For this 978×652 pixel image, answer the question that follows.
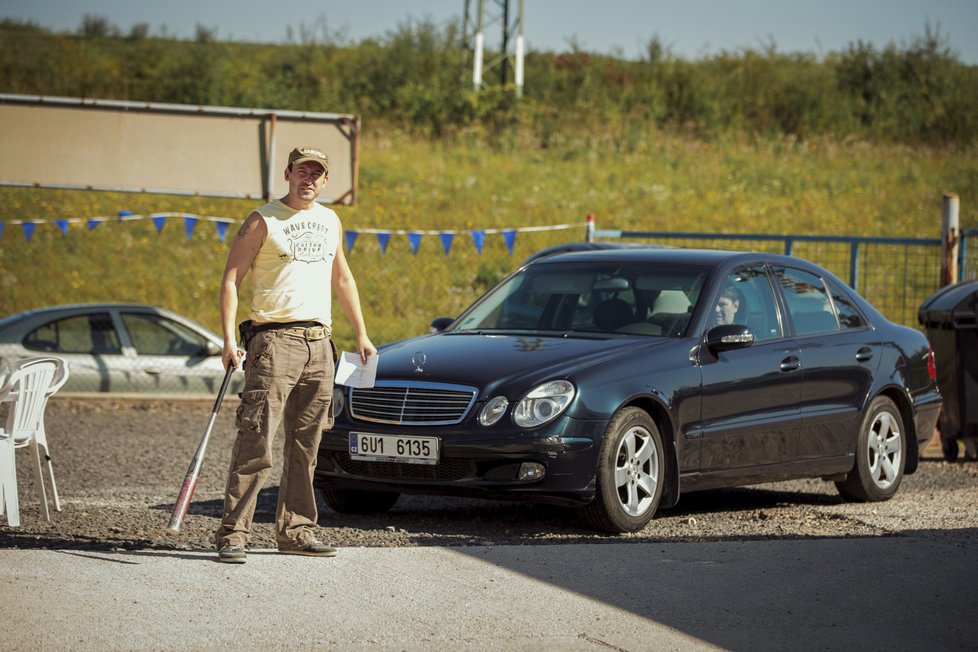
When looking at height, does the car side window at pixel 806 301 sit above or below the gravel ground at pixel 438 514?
above

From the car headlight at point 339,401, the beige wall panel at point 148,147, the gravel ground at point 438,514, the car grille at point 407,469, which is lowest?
the gravel ground at point 438,514

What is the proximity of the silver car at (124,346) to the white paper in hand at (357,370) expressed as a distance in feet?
27.6

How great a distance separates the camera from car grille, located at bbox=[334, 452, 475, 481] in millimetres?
7637

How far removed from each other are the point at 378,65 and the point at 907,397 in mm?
35767

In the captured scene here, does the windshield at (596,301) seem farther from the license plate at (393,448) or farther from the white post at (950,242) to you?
the white post at (950,242)

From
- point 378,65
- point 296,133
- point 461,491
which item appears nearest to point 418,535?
point 461,491

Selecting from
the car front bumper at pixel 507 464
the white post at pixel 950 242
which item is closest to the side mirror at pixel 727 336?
the car front bumper at pixel 507 464

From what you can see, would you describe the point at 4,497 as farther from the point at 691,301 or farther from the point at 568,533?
the point at 691,301

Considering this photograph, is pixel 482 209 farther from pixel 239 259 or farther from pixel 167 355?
pixel 239 259

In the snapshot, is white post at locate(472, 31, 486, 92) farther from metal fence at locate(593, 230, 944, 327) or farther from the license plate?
the license plate

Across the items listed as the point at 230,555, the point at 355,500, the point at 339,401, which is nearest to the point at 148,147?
the point at 355,500

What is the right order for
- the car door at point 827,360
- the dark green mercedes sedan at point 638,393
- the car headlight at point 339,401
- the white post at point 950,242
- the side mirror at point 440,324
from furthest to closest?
1. the white post at point 950,242
2. the side mirror at point 440,324
3. the car door at point 827,360
4. the car headlight at point 339,401
5. the dark green mercedes sedan at point 638,393

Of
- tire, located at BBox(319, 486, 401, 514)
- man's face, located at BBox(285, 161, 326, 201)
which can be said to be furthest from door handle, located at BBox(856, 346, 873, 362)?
man's face, located at BBox(285, 161, 326, 201)

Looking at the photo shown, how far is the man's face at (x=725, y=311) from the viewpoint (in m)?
8.67
